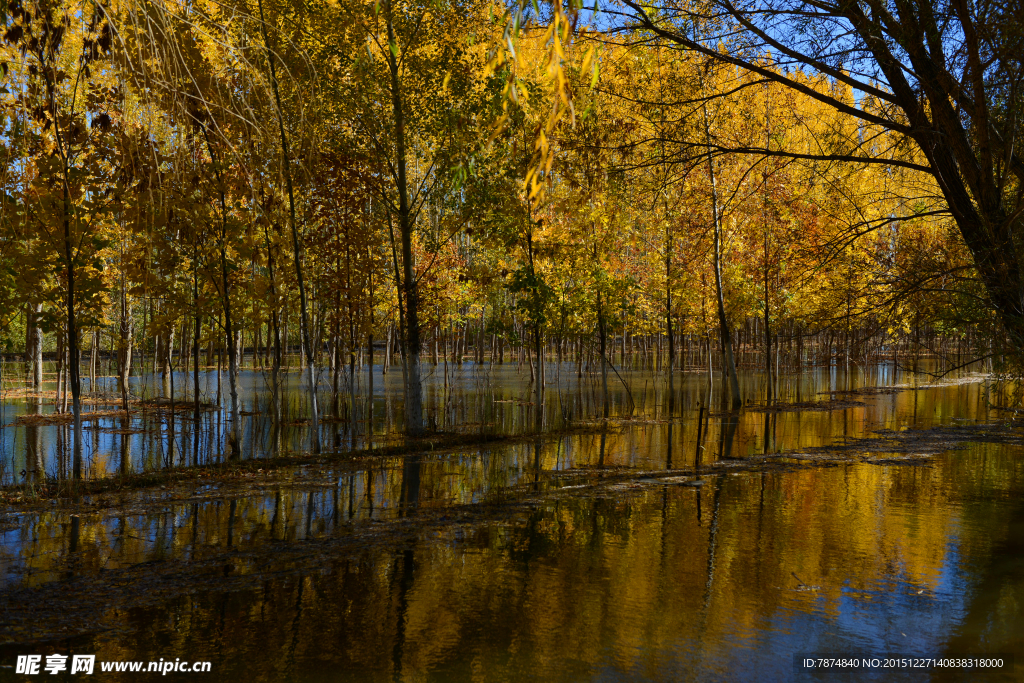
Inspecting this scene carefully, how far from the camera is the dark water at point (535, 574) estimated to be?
526 centimetres

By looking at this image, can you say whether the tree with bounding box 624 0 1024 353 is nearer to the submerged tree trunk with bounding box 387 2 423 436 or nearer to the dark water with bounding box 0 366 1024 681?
the dark water with bounding box 0 366 1024 681

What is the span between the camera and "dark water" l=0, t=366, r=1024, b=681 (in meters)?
5.26

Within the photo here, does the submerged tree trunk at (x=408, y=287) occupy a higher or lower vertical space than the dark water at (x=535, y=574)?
higher

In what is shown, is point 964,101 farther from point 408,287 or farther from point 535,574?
point 408,287

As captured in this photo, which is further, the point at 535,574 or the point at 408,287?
the point at 408,287

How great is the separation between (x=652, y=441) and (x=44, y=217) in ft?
39.2

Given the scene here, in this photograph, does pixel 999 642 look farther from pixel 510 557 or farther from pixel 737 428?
pixel 737 428

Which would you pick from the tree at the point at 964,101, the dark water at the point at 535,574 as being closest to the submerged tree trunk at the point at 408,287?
the dark water at the point at 535,574

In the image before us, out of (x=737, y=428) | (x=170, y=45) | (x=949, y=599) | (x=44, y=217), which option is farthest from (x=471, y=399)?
(x=170, y=45)

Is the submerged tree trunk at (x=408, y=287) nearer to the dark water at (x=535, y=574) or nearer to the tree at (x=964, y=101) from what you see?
the dark water at (x=535, y=574)

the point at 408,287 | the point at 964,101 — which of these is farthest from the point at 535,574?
the point at 408,287

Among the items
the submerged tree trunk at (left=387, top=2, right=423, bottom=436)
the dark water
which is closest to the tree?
the dark water

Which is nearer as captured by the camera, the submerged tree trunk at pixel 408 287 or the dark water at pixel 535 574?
the dark water at pixel 535 574

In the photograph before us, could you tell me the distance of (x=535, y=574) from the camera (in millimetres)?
6984
